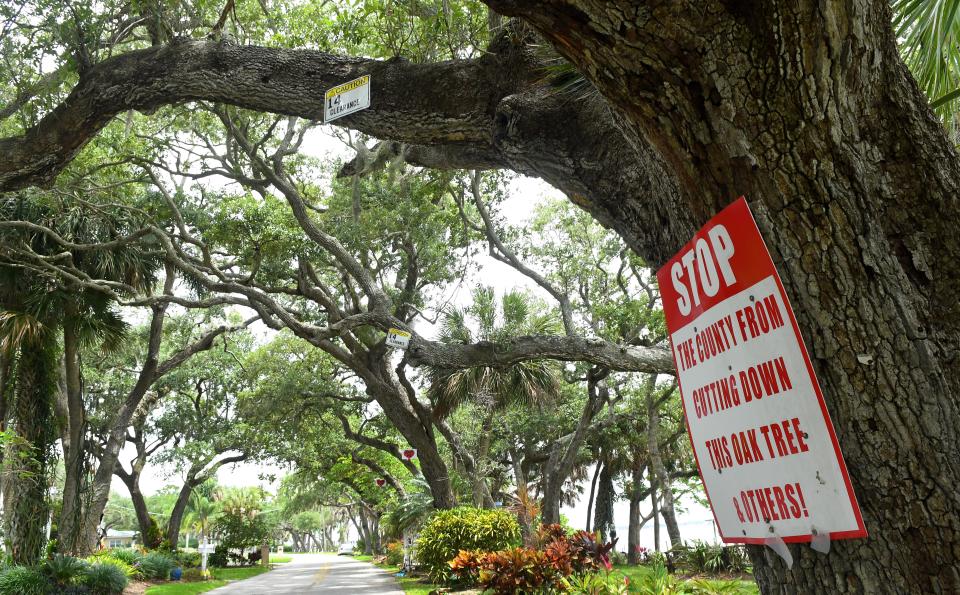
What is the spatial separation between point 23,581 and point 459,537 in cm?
735

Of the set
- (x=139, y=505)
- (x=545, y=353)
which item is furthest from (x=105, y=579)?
(x=139, y=505)

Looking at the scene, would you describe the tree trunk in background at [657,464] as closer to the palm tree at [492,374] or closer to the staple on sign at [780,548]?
the palm tree at [492,374]

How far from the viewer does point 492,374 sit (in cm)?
1409

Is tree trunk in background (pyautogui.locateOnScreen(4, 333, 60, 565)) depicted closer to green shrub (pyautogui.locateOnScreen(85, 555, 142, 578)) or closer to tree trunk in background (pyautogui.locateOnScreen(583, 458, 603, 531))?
green shrub (pyautogui.locateOnScreen(85, 555, 142, 578))

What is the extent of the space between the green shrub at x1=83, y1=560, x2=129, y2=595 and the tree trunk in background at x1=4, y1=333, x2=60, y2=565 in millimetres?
1220

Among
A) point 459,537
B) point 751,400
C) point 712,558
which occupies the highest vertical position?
point 751,400

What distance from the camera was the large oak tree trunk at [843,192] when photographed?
1717mm

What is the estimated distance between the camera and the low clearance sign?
1762 millimetres

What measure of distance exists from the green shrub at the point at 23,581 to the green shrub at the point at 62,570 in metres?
0.14

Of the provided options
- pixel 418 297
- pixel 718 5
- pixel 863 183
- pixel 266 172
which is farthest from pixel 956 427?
pixel 418 297

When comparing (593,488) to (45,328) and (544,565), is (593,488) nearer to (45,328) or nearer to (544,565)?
(544,565)

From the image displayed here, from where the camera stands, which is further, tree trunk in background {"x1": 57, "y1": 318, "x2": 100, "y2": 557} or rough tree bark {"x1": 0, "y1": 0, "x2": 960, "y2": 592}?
tree trunk in background {"x1": 57, "y1": 318, "x2": 100, "y2": 557}

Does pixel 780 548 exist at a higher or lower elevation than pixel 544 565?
higher

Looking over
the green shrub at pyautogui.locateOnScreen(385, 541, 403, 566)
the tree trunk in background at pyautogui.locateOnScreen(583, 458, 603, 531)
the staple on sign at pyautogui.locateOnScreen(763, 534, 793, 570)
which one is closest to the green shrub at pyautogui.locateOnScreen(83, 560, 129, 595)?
the green shrub at pyautogui.locateOnScreen(385, 541, 403, 566)
